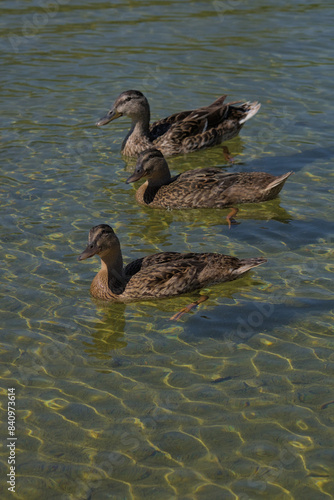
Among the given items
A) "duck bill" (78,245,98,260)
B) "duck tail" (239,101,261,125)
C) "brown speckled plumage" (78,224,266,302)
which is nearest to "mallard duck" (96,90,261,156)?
"duck tail" (239,101,261,125)

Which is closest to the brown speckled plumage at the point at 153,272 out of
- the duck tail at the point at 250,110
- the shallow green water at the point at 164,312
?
the shallow green water at the point at 164,312

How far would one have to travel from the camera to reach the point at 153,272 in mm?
8984

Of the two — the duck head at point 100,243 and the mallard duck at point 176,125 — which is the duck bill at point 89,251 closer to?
the duck head at point 100,243

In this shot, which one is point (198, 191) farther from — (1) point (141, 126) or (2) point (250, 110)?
(2) point (250, 110)

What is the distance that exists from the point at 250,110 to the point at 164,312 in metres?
6.66

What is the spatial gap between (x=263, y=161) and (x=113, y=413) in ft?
23.9

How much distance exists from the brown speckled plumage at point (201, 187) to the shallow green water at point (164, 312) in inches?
7.2

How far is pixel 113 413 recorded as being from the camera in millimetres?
7102

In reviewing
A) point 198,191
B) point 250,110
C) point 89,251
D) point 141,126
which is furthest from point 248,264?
point 250,110

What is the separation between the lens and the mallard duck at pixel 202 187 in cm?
1161

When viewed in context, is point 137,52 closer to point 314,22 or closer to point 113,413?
point 314,22

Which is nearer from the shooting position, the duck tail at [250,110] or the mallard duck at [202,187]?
the mallard duck at [202,187]

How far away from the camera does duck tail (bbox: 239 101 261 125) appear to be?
14297mm

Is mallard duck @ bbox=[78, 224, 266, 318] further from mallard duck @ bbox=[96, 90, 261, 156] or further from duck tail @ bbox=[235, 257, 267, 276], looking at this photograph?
mallard duck @ bbox=[96, 90, 261, 156]
